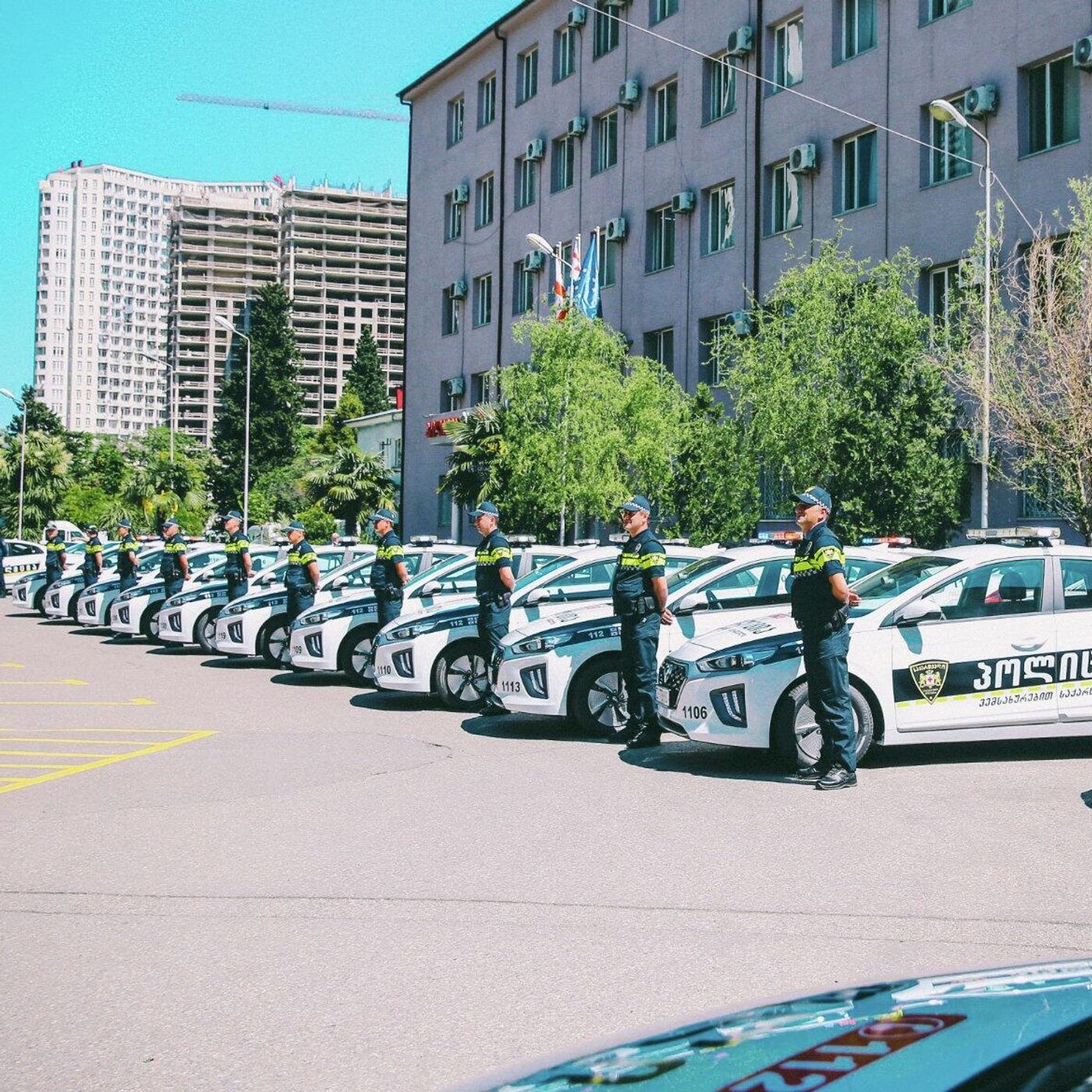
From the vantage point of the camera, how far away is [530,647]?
38.0ft

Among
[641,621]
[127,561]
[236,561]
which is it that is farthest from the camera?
[127,561]

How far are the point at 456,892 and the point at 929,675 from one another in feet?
15.5

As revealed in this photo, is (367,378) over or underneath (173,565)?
over

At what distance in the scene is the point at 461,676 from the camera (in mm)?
13578

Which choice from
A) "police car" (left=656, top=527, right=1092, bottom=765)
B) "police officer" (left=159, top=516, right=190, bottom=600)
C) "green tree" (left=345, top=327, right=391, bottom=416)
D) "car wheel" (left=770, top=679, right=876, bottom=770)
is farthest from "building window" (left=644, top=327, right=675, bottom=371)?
"green tree" (left=345, top=327, right=391, bottom=416)

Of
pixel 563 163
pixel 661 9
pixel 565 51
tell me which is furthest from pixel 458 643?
pixel 565 51

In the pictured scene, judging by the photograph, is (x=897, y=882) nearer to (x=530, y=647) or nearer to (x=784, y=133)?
(x=530, y=647)

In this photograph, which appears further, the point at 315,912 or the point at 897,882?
the point at 897,882

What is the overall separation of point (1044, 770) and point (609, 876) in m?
4.56

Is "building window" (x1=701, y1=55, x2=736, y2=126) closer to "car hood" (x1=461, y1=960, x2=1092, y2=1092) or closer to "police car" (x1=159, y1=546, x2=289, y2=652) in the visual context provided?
"police car" (x1=159, y1=546, x2=289, y2=652)

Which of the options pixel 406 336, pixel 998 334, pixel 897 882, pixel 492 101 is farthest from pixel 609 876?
pixel 406 336

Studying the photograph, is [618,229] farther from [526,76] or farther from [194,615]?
[194,615]

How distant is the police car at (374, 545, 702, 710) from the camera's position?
Answer: 528 inches

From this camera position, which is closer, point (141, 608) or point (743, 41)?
point (141, 608)
